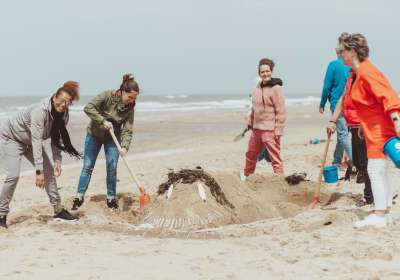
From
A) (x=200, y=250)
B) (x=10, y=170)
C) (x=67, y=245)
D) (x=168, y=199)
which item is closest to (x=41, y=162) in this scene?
(x=10, y=170)

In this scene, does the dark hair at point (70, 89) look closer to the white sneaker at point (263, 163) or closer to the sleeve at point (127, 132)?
the sleeve at point (127, 132)

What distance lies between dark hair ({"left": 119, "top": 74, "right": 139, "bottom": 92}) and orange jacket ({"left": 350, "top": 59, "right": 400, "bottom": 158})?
7.24 ft

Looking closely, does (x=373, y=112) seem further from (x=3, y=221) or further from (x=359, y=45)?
(x=3, y=221)

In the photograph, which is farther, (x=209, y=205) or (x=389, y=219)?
(x=209, y=205)

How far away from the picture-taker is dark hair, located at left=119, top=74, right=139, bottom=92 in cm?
573

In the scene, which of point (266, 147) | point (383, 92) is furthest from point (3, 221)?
point (383, 92)

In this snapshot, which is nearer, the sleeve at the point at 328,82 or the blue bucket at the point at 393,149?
the blue bucket at the point at 393,149

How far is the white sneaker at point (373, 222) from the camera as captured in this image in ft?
15.5

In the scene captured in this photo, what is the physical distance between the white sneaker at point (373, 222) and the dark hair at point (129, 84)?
257 centimetres

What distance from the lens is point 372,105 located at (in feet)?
15.5

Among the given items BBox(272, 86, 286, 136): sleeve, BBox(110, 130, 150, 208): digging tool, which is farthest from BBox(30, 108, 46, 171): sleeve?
BBox(272, 86, 286, 136): sleeve

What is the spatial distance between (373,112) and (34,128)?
3012 mm

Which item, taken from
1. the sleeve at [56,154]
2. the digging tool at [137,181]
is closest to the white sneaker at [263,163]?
the digging tool at [137,181]

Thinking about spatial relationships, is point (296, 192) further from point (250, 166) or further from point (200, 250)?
point (200, 250)
